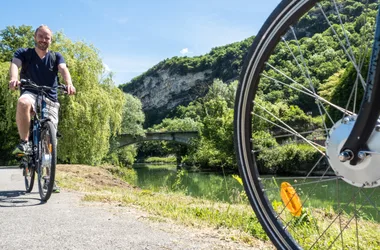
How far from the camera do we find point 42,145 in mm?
3828

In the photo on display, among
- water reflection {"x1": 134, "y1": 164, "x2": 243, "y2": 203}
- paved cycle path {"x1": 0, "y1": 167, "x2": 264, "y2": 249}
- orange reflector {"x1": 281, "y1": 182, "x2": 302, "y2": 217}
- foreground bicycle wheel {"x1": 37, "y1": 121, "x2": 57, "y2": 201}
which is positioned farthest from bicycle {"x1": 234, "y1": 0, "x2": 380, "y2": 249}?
water reflection {"x1": 134, "y1": 164, "x2": 243, "y2": 203}

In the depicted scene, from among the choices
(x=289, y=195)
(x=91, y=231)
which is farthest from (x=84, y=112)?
(x=289, y=195)

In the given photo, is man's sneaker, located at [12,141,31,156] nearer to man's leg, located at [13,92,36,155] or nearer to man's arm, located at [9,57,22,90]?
man's leg, located at [13,92,36,155]

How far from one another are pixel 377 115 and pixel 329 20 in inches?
17.5

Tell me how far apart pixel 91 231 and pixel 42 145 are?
1736 mm

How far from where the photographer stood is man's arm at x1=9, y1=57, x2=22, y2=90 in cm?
362

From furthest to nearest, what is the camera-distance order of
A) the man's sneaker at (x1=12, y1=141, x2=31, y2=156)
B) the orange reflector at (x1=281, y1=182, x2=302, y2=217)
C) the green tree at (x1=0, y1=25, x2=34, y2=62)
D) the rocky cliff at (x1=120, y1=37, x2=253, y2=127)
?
1. the rocky cliff at (x1=120, y1=37, x2=253, y2=127)
2. the green tree at (x1=0, y1=25, x2=34, y2=62)
3. the man's sneaker at (x1=12, y1=141, x2=31, y2=156)
4. the orange reflector at (x1=281, y1=182, x2=302, y2=217)

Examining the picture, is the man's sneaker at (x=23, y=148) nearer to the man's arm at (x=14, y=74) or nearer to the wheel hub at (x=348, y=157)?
the man's arm at (x=14, y=74)

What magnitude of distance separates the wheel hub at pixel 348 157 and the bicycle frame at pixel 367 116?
0.01 metres

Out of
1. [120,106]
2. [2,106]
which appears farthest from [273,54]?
[2,106]

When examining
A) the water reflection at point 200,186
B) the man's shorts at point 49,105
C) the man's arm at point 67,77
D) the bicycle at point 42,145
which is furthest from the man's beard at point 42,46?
the water reflection at point 200,186

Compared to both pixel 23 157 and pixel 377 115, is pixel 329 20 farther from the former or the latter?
pixel 23 157

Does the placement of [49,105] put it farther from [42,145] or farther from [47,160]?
[47,160]

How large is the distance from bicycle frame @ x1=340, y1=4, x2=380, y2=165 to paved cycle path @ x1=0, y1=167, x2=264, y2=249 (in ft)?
3.32
